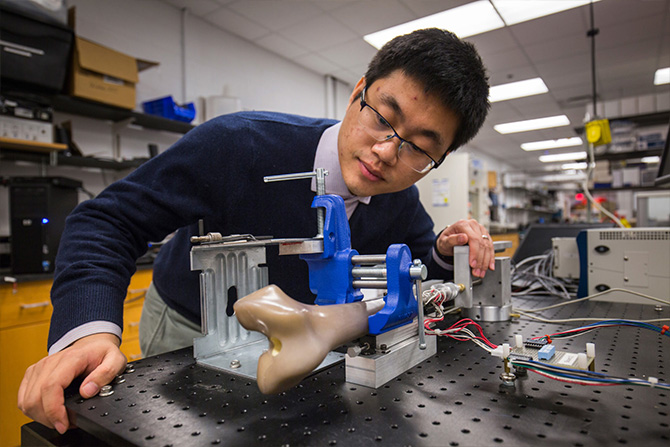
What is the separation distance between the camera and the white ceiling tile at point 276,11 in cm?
305

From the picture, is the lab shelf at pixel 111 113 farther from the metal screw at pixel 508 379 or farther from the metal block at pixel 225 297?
the metal screw at pixel 508 379

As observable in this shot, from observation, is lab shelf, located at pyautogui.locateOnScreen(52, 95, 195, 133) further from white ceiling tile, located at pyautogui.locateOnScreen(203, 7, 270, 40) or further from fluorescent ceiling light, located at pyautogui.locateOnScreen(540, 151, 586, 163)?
fluorescent ceiling light, located at pyautogui.locateOnScreen(540, 151, 586, 163)

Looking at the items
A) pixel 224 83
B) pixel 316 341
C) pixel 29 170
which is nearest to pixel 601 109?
pixel 224 83

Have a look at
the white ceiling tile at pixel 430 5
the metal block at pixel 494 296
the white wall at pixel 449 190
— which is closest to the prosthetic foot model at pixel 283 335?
the metal block at pixel 494 296

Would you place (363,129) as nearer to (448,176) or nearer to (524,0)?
(524,0)

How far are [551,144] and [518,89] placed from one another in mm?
3649

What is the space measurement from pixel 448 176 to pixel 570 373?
12.6 ft

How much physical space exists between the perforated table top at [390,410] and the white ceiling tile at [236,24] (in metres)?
3.30

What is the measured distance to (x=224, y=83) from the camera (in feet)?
11.6

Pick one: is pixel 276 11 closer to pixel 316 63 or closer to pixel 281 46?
pixel 281 46

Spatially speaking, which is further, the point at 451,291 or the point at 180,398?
the point at 451,291

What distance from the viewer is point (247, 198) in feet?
3.09

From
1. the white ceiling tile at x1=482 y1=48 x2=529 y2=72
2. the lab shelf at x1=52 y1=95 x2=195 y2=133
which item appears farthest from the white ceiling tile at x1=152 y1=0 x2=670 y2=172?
the lab shelf at x1=52 y1=95 x2=195 y2=133

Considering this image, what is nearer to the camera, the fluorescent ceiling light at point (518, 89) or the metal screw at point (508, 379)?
the metal screw at point (508, 379)
